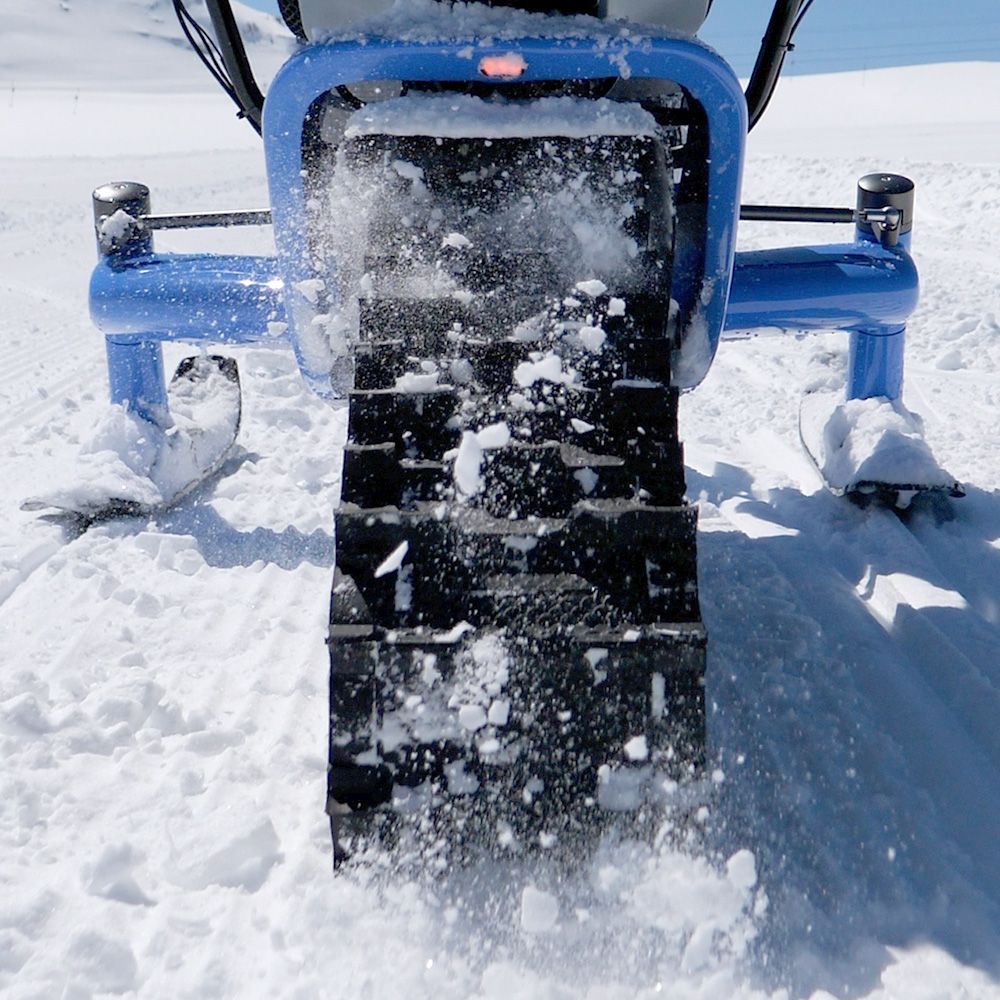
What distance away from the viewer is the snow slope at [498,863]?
72.5 inches

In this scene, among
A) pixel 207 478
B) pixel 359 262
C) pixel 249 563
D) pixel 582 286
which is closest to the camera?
pixel 582 286

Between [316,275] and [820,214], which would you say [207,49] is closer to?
[316,275]

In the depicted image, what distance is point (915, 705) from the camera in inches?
103

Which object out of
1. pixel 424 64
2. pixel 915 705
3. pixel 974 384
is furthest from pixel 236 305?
pixel 974 384

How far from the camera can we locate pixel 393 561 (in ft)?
6.33

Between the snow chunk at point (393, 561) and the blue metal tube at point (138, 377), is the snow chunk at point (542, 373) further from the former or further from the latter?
the blue metal tube at point (138, 377)

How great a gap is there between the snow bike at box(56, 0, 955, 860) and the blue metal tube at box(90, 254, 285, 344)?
0.69 metres

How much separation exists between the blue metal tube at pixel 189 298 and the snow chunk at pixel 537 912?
2240mm

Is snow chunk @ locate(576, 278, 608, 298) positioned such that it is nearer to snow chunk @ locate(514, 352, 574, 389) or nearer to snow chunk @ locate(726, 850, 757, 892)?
snow chunk @ locate(514, 352, 574, 389)

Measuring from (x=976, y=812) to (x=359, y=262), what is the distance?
1770mm

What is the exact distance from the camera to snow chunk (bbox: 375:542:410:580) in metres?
1.93

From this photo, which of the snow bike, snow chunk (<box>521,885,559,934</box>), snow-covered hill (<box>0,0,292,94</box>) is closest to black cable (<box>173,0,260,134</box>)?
the snow bike

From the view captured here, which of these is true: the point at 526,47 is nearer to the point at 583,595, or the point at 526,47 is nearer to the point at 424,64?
the point at 424,64

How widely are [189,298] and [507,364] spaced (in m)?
1.87
